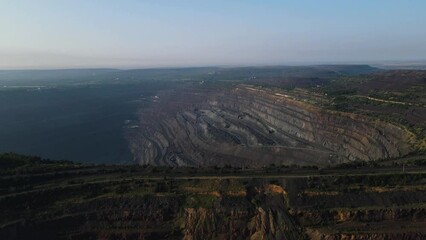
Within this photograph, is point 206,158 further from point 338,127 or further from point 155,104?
point 155,104

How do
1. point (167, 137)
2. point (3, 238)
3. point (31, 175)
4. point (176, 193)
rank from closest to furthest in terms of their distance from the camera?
point (3, 238)
point (176, 193)
point (31, 175)
point (167, 137)

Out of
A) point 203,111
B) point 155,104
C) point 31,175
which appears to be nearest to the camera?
point 31,175

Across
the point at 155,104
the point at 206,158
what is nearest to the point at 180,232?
the point at 206,158

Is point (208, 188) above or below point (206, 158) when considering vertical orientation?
above

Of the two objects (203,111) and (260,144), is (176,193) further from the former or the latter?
(203,111)

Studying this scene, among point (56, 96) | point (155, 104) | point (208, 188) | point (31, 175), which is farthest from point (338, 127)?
point (56, 96)

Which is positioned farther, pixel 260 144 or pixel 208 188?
pixel 260 144
